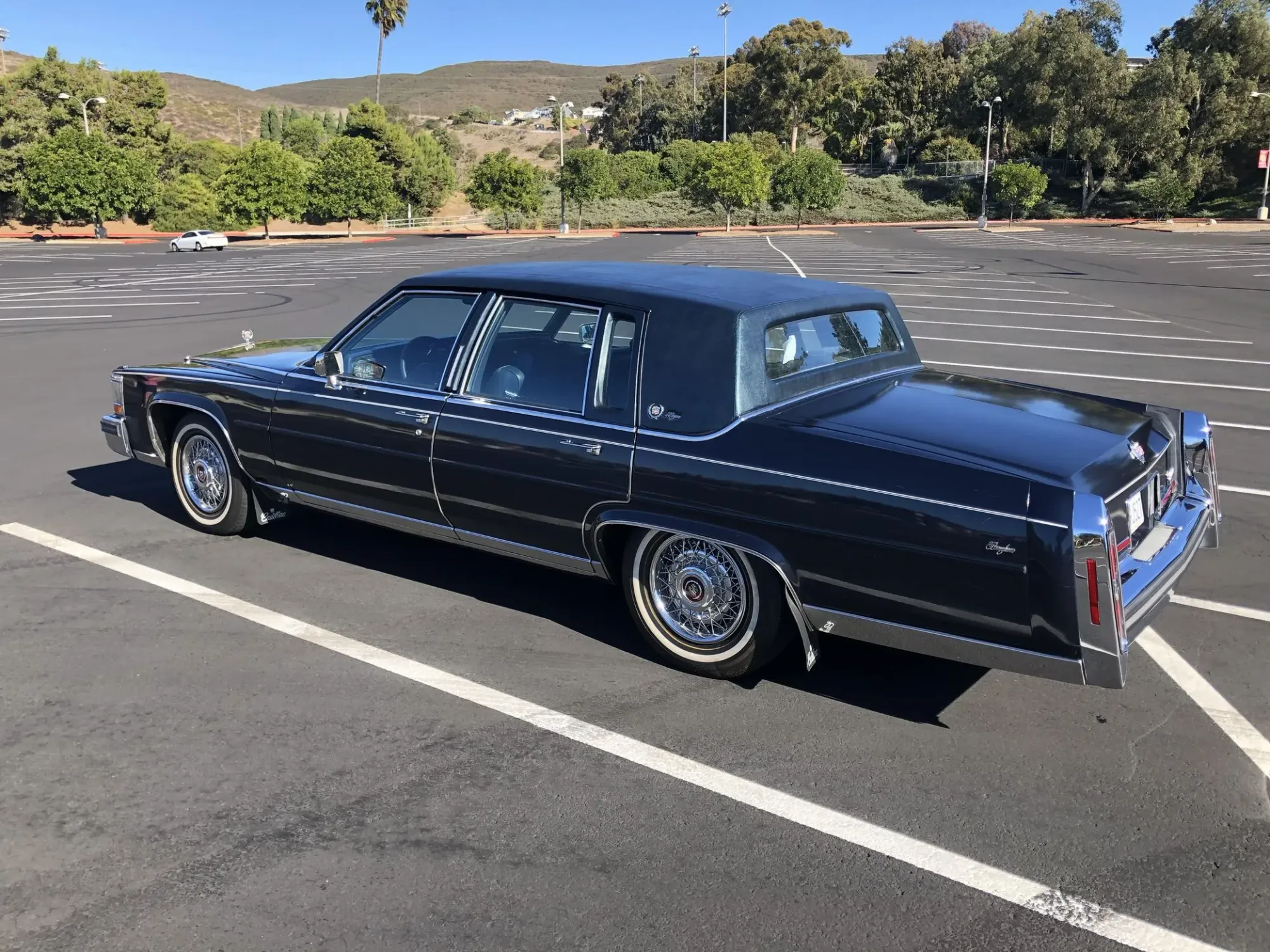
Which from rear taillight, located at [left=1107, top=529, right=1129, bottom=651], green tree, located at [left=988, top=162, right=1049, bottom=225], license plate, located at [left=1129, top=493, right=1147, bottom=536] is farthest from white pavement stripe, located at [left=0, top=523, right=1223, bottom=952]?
green tree, located at [left=988, top=162, right=1049, bottom=225]

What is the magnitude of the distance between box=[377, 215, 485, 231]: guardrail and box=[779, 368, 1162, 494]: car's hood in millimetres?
64590

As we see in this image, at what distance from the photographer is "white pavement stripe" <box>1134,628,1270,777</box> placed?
12.7 feet

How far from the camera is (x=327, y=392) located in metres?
5.46

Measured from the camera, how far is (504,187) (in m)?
61.6

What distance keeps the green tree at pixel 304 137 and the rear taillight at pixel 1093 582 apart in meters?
91.7

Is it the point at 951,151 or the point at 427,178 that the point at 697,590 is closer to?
the point at 427,178

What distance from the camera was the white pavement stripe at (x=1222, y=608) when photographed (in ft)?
16.6

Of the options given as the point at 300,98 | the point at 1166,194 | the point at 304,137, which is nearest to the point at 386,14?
the point at 304,137

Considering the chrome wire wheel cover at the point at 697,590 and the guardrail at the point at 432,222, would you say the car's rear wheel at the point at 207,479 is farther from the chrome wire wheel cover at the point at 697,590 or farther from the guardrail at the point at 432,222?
the guardrail at the point at 432,222

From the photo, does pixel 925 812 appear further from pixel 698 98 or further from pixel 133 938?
pixel 698 98

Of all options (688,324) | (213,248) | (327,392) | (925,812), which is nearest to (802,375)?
(688,324)

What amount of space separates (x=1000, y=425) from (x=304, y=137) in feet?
317

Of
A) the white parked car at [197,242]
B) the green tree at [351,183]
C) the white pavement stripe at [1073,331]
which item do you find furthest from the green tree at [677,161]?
the white pavement stripe at [1073,331]

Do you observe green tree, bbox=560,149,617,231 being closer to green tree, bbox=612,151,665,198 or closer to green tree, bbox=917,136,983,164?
green tree, bbox=612,151,665,198
